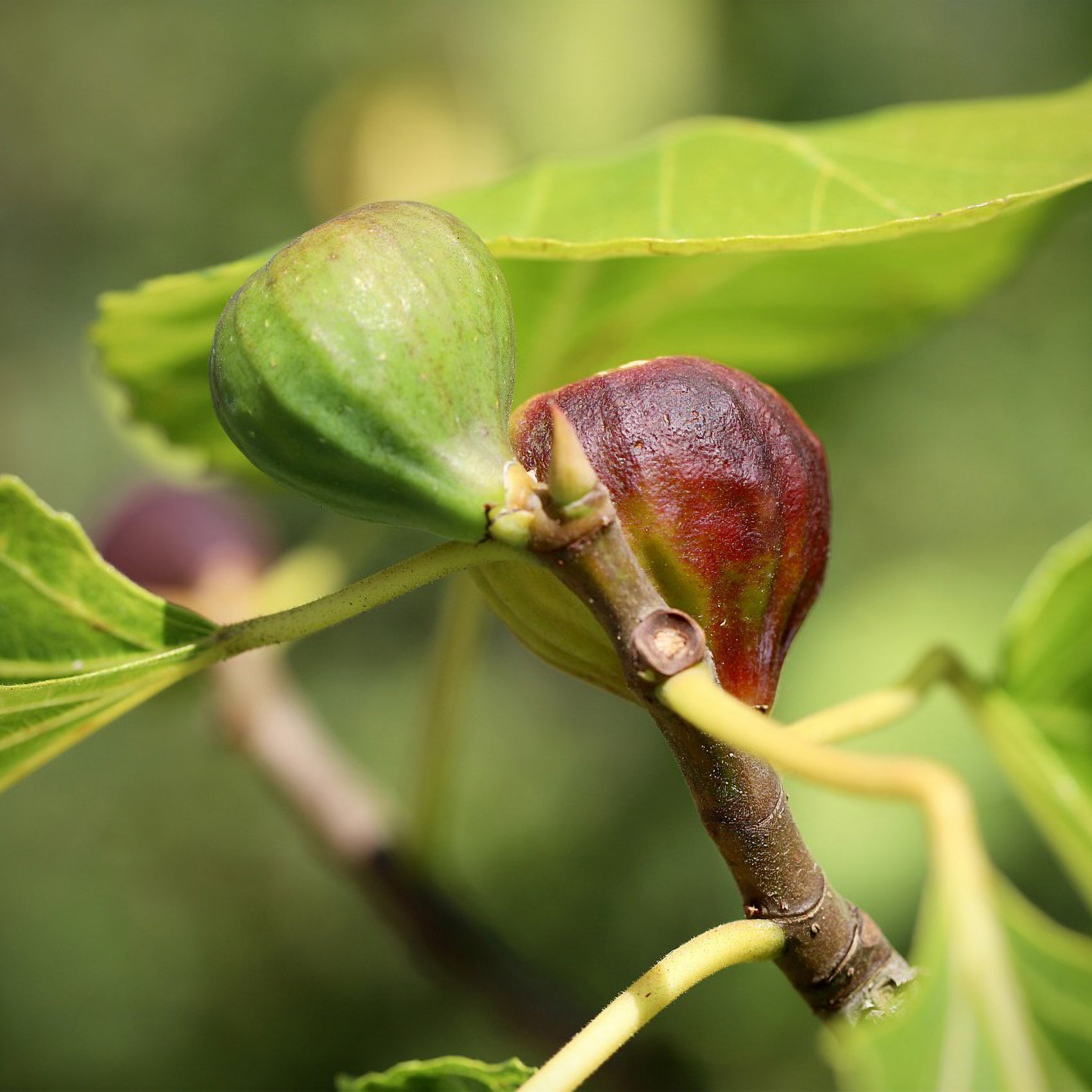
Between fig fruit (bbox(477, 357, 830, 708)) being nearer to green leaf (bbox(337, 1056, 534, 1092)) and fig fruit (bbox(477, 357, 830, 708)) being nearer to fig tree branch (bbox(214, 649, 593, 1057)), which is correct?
green leaf (bbox(337, 1056, 534, 1092))

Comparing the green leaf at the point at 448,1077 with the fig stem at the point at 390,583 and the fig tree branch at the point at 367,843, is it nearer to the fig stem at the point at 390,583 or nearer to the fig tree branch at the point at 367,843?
the fig stem at the point at 390,583

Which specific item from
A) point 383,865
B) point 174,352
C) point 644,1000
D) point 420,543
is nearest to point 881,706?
point 644,1000

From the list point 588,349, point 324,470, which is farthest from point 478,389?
point 588,349

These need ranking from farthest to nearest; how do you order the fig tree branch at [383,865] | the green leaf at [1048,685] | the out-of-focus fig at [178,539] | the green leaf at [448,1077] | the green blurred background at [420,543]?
the green blurred background at [420,543]
the out-of-focus fig at [178,539]
the fig tree branch at [383,865]
the green leaf at [1048,685]
the green leaf at [448,1077]

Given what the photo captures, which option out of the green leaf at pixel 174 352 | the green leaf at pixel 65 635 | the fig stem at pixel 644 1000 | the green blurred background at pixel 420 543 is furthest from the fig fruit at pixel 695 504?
the green blurred background at pixel 420 543

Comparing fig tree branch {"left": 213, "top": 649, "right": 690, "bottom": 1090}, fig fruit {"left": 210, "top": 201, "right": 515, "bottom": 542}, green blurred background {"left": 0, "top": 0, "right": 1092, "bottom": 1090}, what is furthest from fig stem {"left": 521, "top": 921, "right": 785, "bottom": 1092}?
green blurred background {"left": 0, "top": 0, "right": 1092, "bottom": 1090}

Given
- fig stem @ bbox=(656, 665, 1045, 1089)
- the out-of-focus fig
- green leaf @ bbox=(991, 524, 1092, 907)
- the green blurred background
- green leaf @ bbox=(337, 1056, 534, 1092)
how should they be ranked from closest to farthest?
fig stem @ bbox=(656, 665, 1045, 1089), green leaf @ bbox=(337, 1056, 534, 1092), green leaf @ bbox=(991, 524, 1092, 907), the out-of-focus fig, the green blurred background
